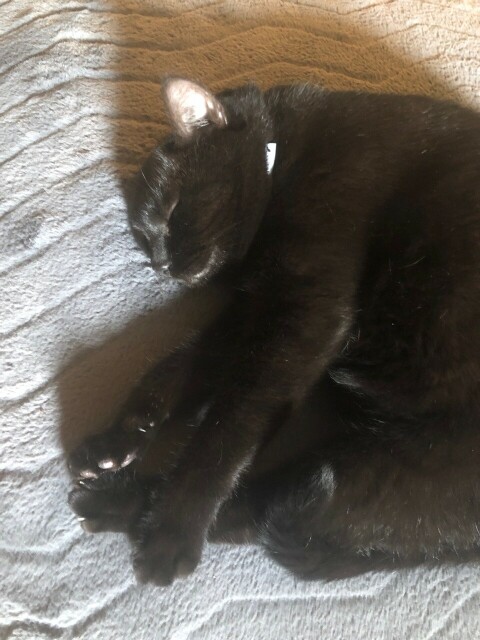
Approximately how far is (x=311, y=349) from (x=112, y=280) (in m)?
0.35

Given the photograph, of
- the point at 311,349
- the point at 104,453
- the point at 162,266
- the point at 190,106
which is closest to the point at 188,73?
the point at 190,106

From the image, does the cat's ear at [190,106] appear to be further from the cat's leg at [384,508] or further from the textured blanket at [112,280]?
the cat's leg at [384,508]

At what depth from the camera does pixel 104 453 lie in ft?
2.61

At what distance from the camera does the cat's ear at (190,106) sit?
891 mm

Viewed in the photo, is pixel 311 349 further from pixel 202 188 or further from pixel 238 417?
pixel 202 188

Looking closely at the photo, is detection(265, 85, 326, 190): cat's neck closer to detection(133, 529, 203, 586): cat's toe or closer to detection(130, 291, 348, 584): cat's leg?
detection(130, 291, 348, 584): cat's leg

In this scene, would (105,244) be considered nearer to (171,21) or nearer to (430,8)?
(171,21)

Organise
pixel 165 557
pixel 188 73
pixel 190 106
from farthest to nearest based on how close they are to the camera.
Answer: pixel 188 73 < pixel 190 106 < pixel 165 557

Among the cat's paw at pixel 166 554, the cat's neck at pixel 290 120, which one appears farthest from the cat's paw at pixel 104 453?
the cat's neck at pixel 290 120

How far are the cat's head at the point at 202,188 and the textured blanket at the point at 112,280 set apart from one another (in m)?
0.08

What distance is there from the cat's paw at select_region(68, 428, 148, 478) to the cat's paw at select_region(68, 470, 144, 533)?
0.09 feet

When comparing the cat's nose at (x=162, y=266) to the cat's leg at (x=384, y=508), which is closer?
the cat's leg at (x=384, y=508)

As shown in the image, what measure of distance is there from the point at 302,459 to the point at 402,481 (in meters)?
0.15

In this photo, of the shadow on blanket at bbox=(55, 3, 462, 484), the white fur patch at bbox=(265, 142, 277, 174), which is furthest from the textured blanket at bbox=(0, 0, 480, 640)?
the white fur patch at bbox=(265, 142, 277, 174)
